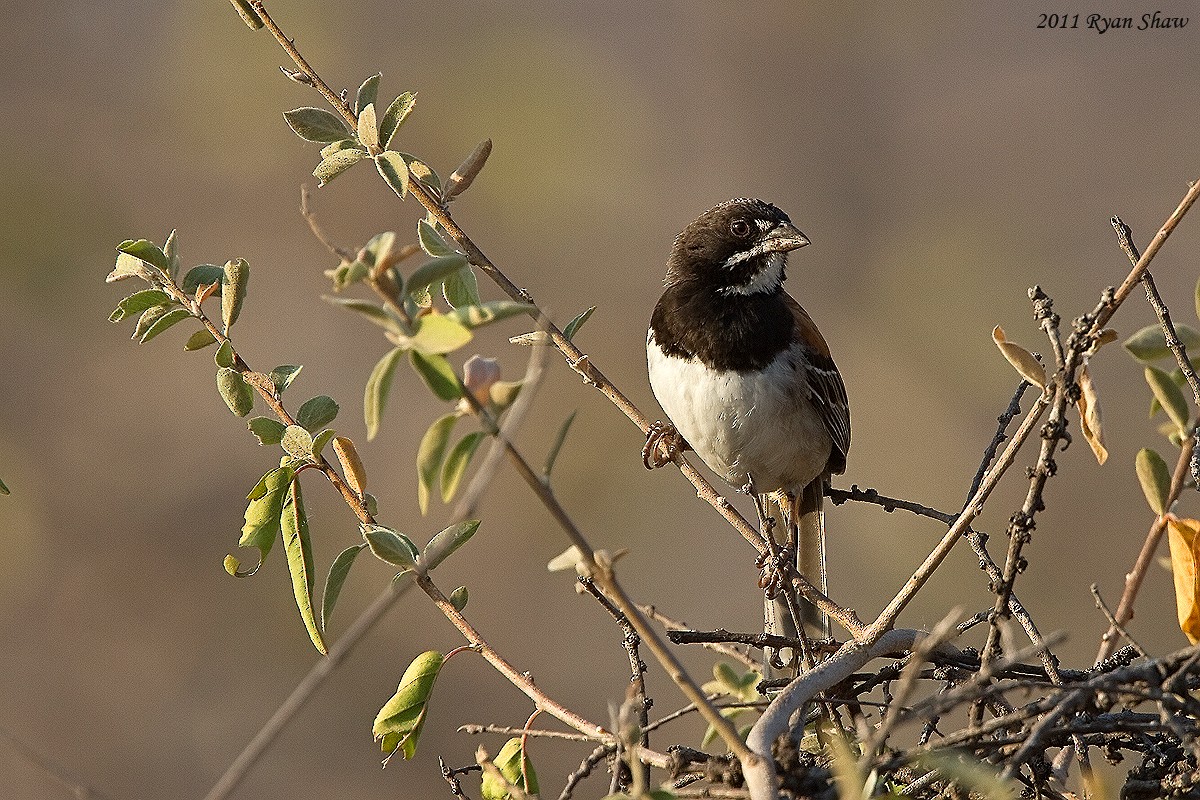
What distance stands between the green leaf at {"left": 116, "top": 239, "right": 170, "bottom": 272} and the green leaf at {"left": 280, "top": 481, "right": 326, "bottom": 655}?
42 cm

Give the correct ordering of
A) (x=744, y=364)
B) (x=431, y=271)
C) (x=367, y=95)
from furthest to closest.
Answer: (x=744, y=364), (x=367, y=95), (x=431, y=271)

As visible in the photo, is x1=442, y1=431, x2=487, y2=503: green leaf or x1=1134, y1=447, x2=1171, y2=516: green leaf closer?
x1=442, y1=431, x2=487, y2=503: green leaf

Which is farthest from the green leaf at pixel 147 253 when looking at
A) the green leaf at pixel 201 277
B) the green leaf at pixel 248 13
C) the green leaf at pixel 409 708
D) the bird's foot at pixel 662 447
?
the bird's foot at pixel 662 447

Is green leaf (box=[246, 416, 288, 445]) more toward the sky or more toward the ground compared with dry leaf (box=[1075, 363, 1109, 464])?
more toward the sky

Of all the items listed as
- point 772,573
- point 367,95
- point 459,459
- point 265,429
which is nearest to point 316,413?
point 265,429

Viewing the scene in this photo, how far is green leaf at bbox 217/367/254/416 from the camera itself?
2.13m

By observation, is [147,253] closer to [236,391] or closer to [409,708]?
[236,391]

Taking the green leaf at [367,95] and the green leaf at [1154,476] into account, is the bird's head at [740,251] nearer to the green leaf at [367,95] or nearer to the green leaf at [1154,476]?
the green leaf at [367,95]

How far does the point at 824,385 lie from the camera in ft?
14.5

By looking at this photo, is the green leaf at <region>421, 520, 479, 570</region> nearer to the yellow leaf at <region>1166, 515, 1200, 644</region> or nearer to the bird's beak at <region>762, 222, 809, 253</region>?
the yellow leaf at <region>1166, 515, 1200, 644</region>

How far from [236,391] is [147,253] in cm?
26

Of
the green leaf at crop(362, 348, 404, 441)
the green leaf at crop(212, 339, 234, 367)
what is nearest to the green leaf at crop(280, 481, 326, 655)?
the green leaf at crop(212, 339, 234, 367)

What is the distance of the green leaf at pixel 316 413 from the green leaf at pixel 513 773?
61 centimetres

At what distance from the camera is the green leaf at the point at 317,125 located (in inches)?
88.4
